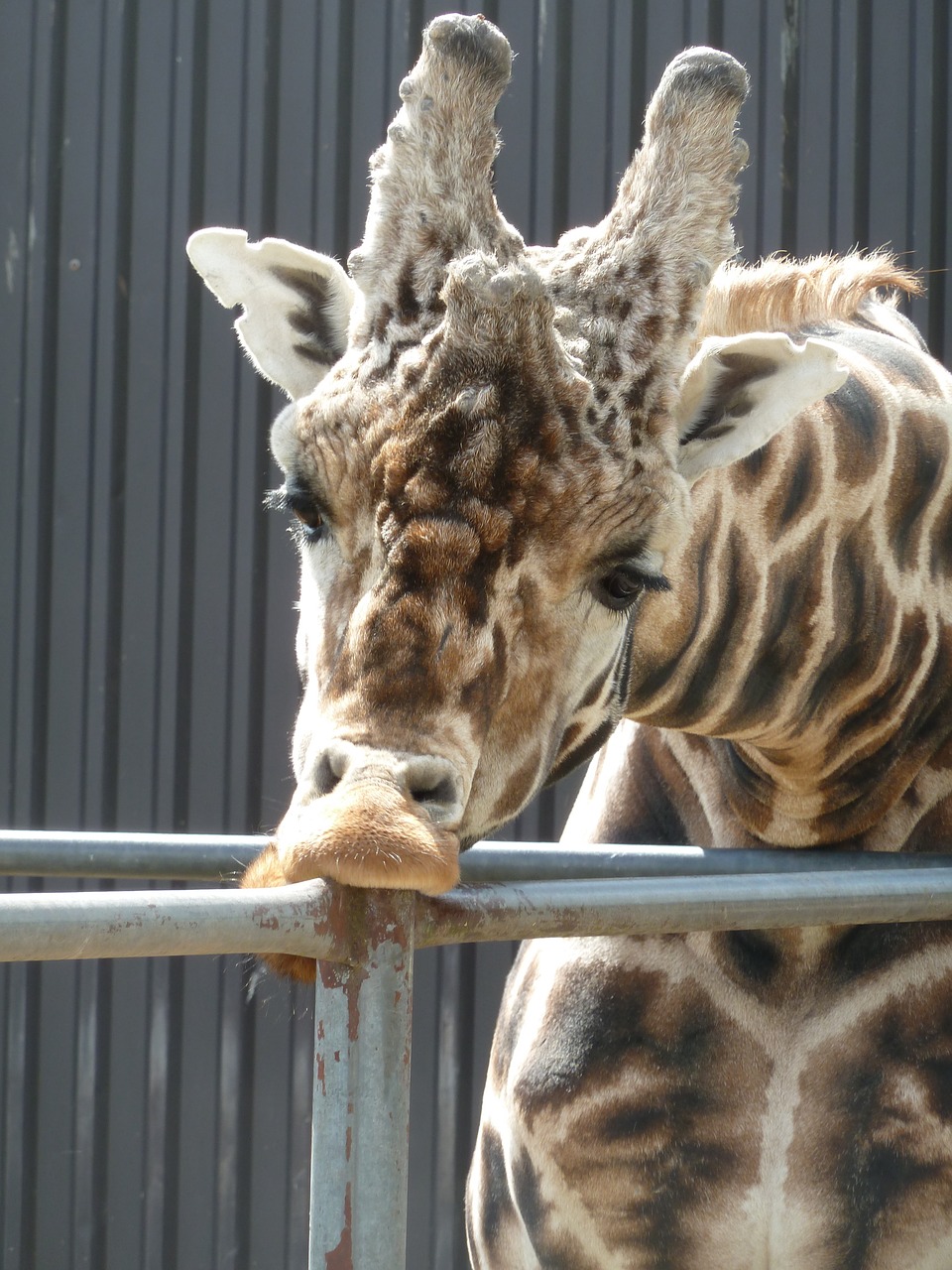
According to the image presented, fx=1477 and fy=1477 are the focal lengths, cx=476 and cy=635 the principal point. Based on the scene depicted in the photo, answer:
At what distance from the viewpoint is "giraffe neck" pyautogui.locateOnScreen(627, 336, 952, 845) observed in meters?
1.93

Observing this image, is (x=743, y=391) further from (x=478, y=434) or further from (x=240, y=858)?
(x=240, y=858)

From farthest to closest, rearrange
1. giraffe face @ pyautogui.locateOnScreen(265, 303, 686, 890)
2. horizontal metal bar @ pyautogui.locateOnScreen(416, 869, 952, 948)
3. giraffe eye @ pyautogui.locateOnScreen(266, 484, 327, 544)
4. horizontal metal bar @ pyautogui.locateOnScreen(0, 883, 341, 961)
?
giraffe eye @ pyautogui.locateOnScreen(266, 484, 327, 544)
giraffe face @ pyautogui.locateOnScreen(265, 303, 686, 890)
horizontal metal bar @ pyautogui.locateOnScreen(416, 869, 952, 948)
horizontal metal bar @ pyautogui.locateOnScreen(0, 883, 341, 961)

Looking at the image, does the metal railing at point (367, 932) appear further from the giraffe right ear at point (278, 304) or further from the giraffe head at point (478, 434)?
the giraffe right ear at point (278, 304)

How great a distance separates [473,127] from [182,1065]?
3.26 metres

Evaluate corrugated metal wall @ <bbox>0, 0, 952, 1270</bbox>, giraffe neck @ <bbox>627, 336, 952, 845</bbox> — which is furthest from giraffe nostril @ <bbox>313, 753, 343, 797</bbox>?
corrugated metal wall @ <bbox>0, 0, 952, 1270</bbox>

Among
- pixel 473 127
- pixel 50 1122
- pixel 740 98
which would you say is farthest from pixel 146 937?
pixel 50 1122

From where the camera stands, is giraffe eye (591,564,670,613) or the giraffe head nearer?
the giraffe head

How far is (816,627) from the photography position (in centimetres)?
202

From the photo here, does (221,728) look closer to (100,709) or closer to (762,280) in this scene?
(100,709)

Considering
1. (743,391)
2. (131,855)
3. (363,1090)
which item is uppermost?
(743,391)

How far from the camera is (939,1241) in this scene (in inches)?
80.3

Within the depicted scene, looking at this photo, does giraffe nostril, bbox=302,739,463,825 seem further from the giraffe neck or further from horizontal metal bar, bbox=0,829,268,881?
the giraffe neck


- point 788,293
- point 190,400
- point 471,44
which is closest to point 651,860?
point 788,293

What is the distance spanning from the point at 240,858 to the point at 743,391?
2.64ft
